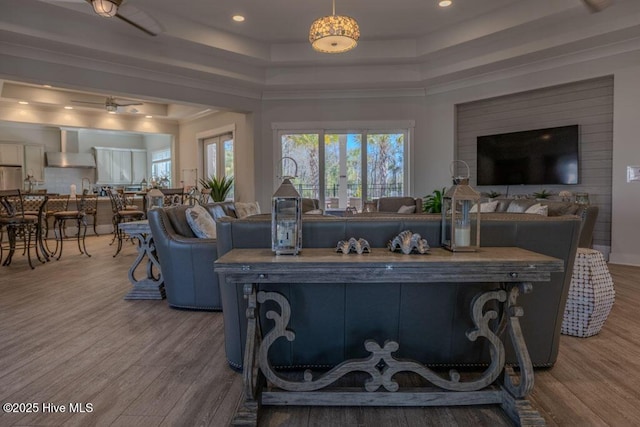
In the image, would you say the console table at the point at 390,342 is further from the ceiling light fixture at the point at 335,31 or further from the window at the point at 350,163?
the window at the point at 350,163

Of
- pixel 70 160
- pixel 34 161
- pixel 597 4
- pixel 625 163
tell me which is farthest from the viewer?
pixel 70 160

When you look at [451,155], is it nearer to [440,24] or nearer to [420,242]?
[440,24]

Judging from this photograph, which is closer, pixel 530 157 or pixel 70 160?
pixel 530 157

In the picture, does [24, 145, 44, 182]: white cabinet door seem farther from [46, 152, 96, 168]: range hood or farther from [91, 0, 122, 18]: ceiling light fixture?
[91, 0, 122, 18]: ceiling light fixture

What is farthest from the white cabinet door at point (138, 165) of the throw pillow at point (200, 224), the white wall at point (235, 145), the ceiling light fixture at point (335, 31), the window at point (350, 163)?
the throw pillow at point (200, 224)

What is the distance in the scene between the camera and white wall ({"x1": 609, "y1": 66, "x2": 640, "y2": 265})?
4980 mm

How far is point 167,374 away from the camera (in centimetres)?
211

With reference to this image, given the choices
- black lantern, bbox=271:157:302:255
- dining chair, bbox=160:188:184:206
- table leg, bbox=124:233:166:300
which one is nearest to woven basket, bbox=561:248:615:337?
black lantern, bbox=271:157:302:255

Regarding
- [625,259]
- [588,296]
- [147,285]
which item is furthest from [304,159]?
[588,296]

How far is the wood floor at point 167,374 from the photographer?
1694mm

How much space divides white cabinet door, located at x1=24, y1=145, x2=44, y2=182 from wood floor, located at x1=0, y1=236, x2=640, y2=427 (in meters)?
8.20

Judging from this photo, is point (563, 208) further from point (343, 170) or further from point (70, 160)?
point (70, 160)

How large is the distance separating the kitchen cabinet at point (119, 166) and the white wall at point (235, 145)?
2698 millimetres

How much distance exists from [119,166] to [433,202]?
383 inches
